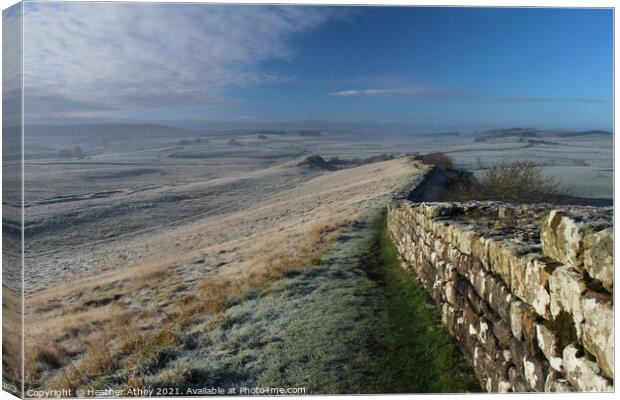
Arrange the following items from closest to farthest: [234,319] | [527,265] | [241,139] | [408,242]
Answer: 1. [527,265]
2. [234,319]
3. [408,242]
4. [241,139]

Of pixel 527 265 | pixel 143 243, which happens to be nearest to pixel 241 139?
pixel 527 265

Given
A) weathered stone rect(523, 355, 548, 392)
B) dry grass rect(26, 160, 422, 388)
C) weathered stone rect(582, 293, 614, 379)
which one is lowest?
dry grass rect(26, 160, 422, 388)

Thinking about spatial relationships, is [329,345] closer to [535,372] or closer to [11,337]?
[535,372]

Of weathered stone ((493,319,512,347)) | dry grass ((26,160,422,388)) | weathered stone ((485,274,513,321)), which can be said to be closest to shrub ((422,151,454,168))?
dry grass ((26,160,422,388))

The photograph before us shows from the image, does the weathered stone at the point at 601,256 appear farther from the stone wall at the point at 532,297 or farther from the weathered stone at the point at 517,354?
the weathered stone at the point at 517,354

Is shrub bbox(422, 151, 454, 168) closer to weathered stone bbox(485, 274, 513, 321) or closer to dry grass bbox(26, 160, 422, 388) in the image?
dry grass bbox(26, 160, 422, 388)

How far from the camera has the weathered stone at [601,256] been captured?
3.05 meters

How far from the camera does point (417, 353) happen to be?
17.7 feet

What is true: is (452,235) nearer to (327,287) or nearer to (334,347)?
(334,347)

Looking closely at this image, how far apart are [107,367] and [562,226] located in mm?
4841

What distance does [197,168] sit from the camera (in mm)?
14711

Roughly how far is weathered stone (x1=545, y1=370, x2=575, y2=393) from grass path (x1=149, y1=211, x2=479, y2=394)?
1371 millimetres

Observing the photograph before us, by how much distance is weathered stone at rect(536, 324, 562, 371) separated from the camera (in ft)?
11.0

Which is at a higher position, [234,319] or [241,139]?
[241,139]
